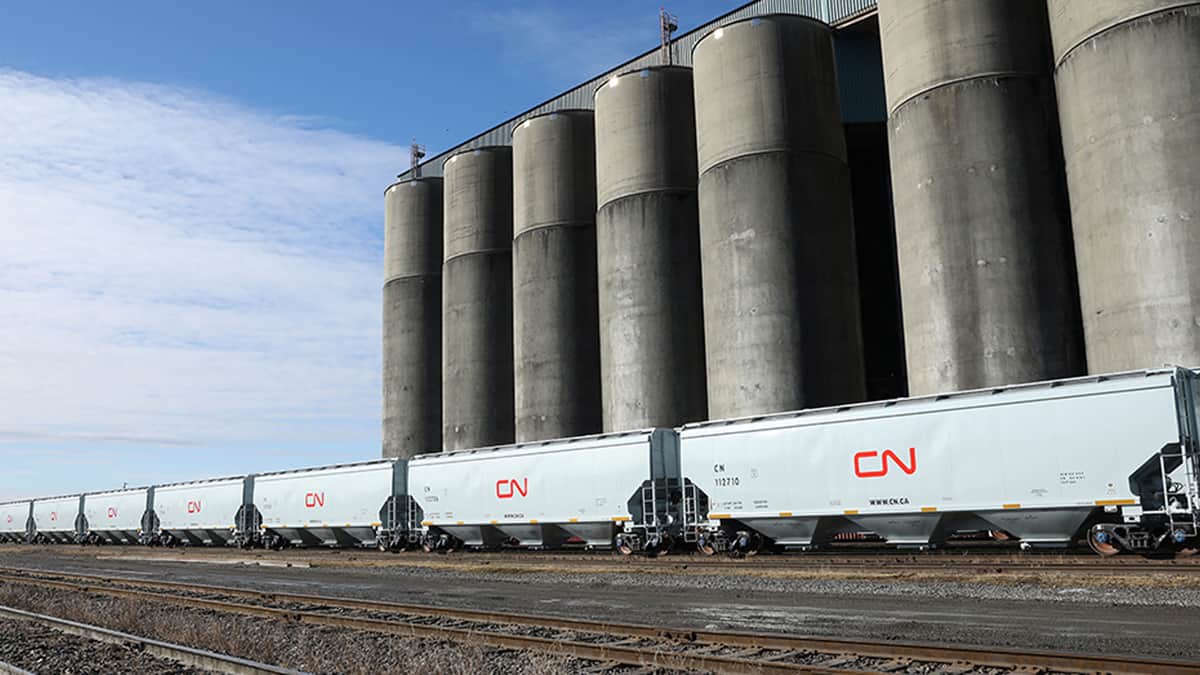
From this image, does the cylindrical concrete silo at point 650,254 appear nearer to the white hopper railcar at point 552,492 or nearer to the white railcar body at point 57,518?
the white hopper railcar at point 552,492

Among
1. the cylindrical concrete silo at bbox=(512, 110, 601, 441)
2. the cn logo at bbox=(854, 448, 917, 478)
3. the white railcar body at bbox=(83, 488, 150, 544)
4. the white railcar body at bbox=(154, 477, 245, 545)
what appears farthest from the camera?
the white railcar body at bbox=(83, 488, 150, 544)

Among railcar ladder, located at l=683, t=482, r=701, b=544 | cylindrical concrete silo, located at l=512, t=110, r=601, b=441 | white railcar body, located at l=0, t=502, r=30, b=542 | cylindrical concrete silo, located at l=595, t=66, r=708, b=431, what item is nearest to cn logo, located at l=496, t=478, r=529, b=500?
railcar ladder, located at l=683, t=482, r=701, b=544

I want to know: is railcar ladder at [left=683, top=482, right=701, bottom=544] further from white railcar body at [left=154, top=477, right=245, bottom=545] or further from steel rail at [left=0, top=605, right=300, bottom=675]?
white railcar body at [left=154, top=477, right=245, bottom=545]

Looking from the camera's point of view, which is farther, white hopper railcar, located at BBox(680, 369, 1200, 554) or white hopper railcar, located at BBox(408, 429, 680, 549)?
white hopper railcar, located at BBox(408, 429, 680, 549)

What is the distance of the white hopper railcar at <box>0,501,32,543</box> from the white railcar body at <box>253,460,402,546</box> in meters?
38.9

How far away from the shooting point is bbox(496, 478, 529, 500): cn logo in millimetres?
28594

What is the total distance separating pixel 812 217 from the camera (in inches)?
1368

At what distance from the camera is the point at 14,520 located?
239 feet

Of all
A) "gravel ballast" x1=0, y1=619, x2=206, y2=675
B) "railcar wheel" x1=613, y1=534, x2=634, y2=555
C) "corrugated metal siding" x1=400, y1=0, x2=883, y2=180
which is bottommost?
"gravel ballast" x1=0, y1=619, x2=206, y2=675

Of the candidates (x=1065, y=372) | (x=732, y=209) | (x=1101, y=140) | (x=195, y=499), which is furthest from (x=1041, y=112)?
(x=195, y=499)

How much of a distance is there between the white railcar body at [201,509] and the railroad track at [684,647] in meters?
28.9

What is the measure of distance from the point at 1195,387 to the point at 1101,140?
12165 millimetres

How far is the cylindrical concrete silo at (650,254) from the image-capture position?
125ft

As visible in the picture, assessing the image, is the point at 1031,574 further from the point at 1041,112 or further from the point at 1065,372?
the point at 1041,112
